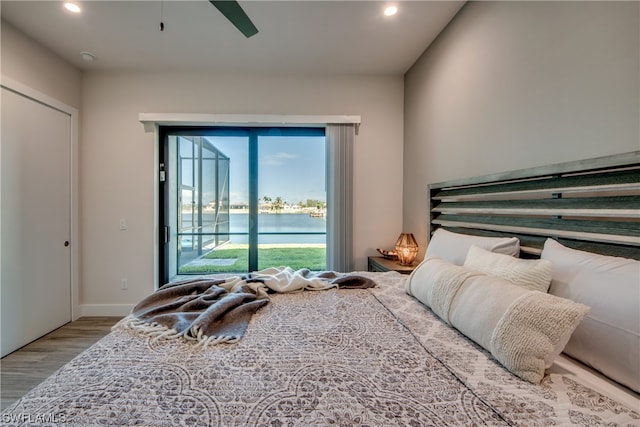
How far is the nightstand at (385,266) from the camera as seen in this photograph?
247cm

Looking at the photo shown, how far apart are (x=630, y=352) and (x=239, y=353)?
1.26 metres

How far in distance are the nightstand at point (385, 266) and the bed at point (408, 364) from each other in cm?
103

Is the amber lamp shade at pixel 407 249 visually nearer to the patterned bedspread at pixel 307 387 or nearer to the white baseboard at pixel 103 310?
the patterned bedspread at pixel 307 387

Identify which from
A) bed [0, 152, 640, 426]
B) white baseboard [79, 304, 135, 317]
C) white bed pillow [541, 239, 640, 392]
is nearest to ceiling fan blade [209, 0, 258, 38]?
bed [0, 152, 640, 426]

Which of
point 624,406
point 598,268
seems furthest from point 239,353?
point 598,268

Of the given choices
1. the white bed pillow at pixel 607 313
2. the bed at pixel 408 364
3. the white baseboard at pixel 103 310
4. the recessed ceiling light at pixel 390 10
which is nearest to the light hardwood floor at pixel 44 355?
the white baseboard at pixel 103 310

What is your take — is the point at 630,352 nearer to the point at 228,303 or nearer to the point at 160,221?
the point at 228,303

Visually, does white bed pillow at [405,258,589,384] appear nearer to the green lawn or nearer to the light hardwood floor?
the green lawn

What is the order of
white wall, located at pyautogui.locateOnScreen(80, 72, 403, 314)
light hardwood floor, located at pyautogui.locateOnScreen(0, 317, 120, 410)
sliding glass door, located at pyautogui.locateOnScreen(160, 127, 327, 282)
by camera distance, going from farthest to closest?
sliding glass door, located at pyautogui.locateOnScreen(160, 127, 327, 282), white wall, located at pyautogui.locateOnScreen(80, 72, 403, 314), light hardwood floor, located at pyautogui.locateOnScreen(0, 317, 120, 410)

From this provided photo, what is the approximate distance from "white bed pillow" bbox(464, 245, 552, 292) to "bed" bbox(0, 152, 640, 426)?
0.06 ft

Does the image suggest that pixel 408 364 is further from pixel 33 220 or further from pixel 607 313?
pixel 33 220

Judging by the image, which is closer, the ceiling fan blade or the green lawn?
the ceiling fan blade

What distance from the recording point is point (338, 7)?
79.2 inches

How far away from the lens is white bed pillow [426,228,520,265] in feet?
4.71
